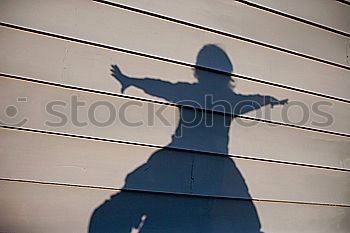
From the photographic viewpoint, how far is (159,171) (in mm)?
1431

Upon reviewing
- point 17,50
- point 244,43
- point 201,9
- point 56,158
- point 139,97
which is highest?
point 201,9

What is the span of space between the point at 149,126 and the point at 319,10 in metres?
1.21

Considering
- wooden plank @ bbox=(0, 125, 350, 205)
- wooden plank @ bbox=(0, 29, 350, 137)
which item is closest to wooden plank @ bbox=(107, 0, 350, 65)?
wooden plank @ bbox=(0, 29, 350, 137)

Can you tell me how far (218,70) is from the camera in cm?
156

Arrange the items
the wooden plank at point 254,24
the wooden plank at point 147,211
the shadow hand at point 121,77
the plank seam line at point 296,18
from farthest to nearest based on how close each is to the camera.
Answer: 1. the plank seam line at point 296,18
2. the wooden plank at point 254,24
3. the shadow hand at point 121,77
4. the wooden plank at point 147,211

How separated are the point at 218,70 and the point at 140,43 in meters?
0.42

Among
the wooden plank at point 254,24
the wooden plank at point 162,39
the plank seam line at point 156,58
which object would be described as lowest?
the plank seam line at point 156,58

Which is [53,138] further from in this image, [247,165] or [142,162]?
[247,165]

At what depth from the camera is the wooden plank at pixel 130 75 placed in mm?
1270

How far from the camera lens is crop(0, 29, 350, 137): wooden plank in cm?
127

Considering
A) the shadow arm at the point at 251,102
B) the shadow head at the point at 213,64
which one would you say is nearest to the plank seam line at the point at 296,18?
the shadow head at the point at 213,64

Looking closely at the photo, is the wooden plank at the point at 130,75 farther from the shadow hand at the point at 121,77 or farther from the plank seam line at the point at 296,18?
the plank seam line at the point at 296,18

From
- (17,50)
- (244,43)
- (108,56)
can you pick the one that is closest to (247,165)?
(244,43)

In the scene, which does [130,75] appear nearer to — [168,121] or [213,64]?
[168,121]
